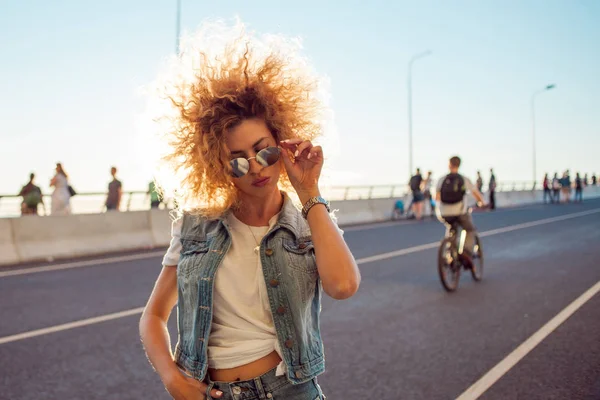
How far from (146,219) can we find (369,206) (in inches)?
487

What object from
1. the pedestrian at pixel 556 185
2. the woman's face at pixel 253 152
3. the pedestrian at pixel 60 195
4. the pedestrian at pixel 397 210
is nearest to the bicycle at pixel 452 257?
the woman's face at pixel 253 152

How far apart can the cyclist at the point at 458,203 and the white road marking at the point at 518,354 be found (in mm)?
1774

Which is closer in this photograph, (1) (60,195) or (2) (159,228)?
(2) (159,228)

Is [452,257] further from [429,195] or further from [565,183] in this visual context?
[565,183]

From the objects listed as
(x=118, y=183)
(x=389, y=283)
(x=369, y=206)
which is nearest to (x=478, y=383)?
(x=389, y=283)

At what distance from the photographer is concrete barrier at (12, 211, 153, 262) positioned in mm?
13062

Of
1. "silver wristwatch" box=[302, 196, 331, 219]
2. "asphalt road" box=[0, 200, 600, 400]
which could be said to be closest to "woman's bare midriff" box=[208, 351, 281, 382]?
"silver wristwatch" box=[302, 196, 331, 219]

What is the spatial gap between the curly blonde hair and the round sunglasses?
0.18 feet

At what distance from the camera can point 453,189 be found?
33.1 feet

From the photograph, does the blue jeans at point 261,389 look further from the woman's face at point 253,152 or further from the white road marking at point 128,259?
the white road marking at point 128,259

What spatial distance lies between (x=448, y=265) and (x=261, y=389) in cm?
790

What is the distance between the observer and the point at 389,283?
1020 cm

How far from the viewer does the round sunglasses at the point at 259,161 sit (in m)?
2.14

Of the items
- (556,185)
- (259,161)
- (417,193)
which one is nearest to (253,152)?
(259,161)
